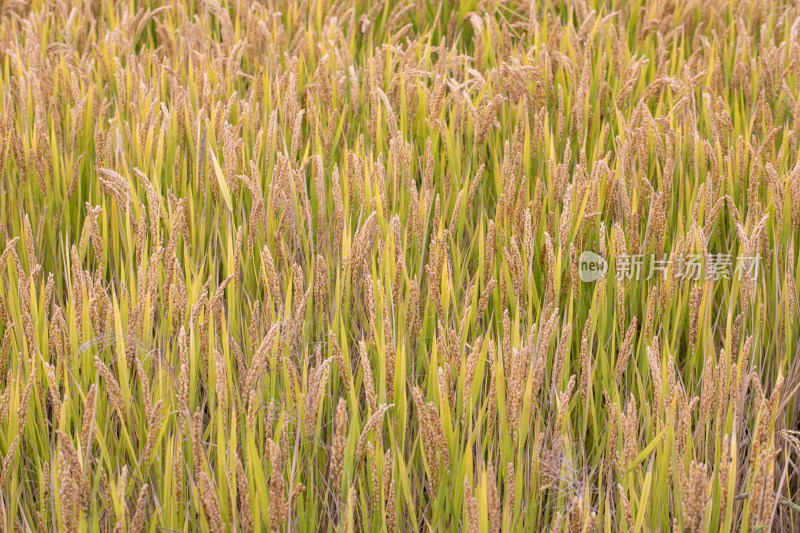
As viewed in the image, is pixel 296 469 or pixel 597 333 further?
pixel 597 333

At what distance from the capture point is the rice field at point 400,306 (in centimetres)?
112

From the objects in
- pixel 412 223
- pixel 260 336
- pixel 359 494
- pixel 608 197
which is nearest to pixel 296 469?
pixel 359 494

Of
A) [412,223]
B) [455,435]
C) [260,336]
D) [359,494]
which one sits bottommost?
[359,494]

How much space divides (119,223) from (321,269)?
643 mm

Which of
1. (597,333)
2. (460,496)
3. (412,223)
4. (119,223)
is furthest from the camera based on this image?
(119,223)

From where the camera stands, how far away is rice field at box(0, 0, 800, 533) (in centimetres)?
112

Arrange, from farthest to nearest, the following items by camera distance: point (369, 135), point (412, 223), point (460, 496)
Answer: point (369, 135), point (412, 223), point (460, 496)

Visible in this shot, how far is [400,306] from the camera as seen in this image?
1.40 m

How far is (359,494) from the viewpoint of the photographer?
4.04 ft

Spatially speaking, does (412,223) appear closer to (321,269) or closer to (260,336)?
(321,269)

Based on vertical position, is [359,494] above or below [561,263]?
below

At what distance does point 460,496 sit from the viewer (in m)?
1.18

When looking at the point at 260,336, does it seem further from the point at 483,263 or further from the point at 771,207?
the point at 771,207

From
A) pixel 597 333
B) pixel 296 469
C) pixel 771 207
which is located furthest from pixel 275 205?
pixel 771 207
